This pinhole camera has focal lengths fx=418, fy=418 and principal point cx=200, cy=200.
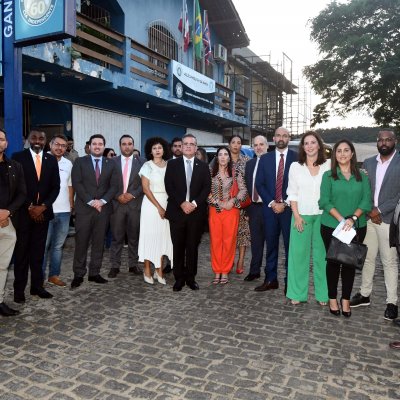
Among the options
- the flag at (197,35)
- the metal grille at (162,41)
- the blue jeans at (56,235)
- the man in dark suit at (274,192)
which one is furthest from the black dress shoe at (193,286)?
the flag at (197,35)

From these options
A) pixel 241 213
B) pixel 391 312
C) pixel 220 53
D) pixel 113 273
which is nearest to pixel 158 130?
pixel 220 53

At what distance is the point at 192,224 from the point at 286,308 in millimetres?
1581

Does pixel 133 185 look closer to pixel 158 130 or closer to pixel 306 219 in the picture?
pixel 306 219

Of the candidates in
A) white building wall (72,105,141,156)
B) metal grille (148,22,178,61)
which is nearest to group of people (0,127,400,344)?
white building wall (72,105,141,156)

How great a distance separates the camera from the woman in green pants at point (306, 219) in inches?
191

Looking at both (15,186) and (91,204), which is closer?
A: (15,186)

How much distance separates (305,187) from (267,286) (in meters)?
1.47

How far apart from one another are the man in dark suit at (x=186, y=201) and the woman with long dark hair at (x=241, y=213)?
Answer: 2.18 ft

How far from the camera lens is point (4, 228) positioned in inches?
177

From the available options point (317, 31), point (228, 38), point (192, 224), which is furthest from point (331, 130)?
point (192, 224)

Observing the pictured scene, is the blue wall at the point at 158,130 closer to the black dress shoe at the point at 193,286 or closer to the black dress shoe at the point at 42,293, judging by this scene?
the black dress shoe at the point at 193,286

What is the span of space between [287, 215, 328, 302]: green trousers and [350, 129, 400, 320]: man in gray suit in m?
0.60

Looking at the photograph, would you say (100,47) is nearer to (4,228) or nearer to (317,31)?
(4,228)

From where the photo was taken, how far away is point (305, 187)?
4852 millimetres
